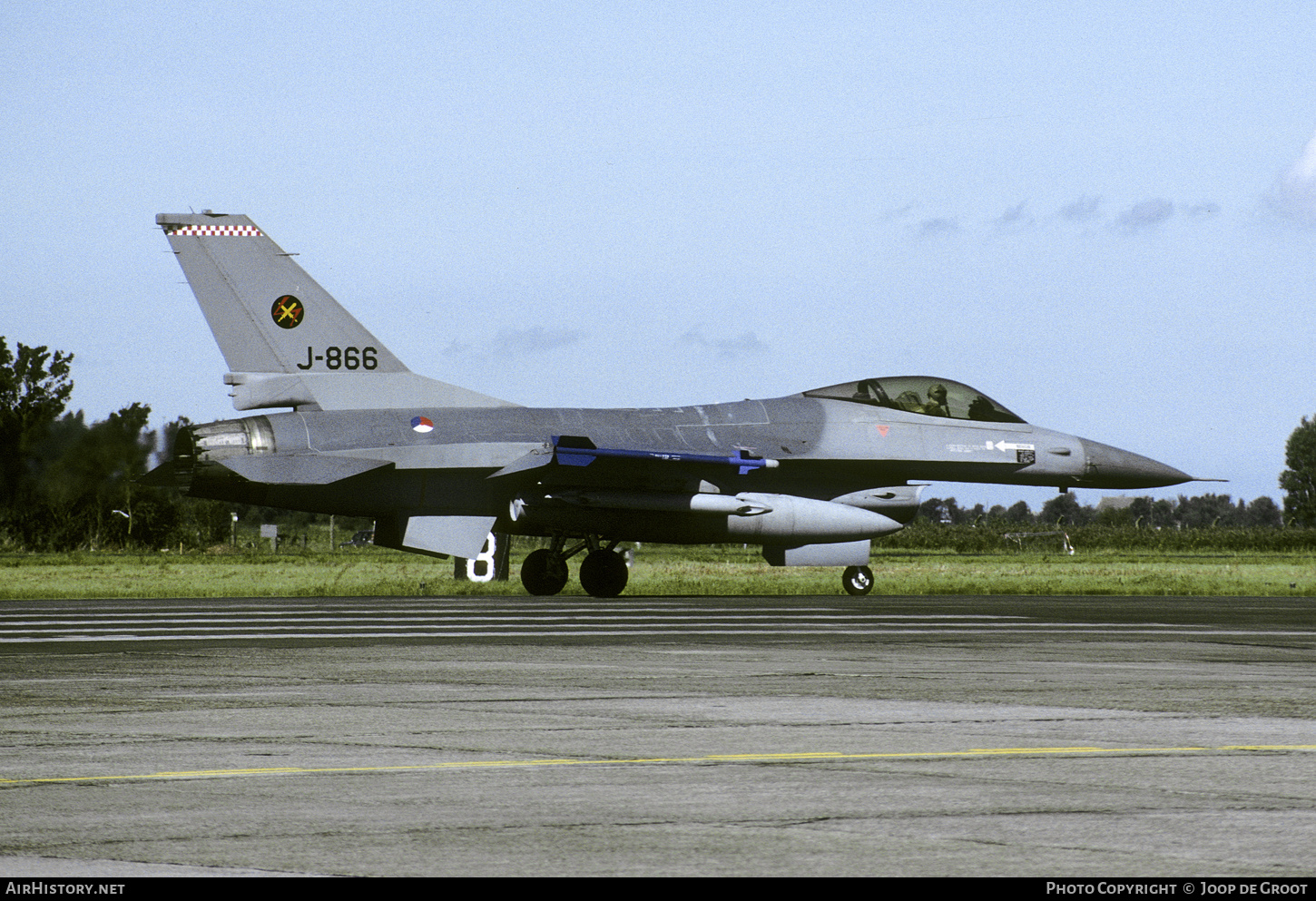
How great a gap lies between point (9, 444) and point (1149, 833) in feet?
67.9

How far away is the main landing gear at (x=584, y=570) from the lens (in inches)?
910

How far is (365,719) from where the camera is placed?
326 inches

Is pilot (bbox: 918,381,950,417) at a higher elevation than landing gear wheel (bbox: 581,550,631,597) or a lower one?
higher

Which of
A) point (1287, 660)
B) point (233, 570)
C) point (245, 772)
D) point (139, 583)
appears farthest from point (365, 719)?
point (233, 570)

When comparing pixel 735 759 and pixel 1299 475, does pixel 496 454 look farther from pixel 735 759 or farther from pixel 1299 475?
pixel 1299 475

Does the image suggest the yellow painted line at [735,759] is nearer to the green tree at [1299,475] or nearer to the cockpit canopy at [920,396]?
the cockpit canopy at [920,396]

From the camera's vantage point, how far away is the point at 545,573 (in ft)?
78.4

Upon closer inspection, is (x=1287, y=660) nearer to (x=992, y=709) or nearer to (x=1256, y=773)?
(x=992, y=709)

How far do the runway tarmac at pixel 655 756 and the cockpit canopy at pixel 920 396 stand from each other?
10.1 m

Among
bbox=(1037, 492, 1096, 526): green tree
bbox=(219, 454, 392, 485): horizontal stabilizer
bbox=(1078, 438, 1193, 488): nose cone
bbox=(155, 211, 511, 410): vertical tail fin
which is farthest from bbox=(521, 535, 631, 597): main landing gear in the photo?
bbox=(1037, 492, 1096, 526): green tree

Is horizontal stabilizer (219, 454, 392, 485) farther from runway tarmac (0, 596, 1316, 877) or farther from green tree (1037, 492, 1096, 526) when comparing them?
green tree (1037, 492, 1096, 526)

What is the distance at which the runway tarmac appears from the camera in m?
4.85

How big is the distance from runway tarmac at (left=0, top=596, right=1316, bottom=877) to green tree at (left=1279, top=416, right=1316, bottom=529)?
117 m

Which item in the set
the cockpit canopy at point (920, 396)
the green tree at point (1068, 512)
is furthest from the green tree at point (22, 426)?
the green tree at point (1068, 512)
